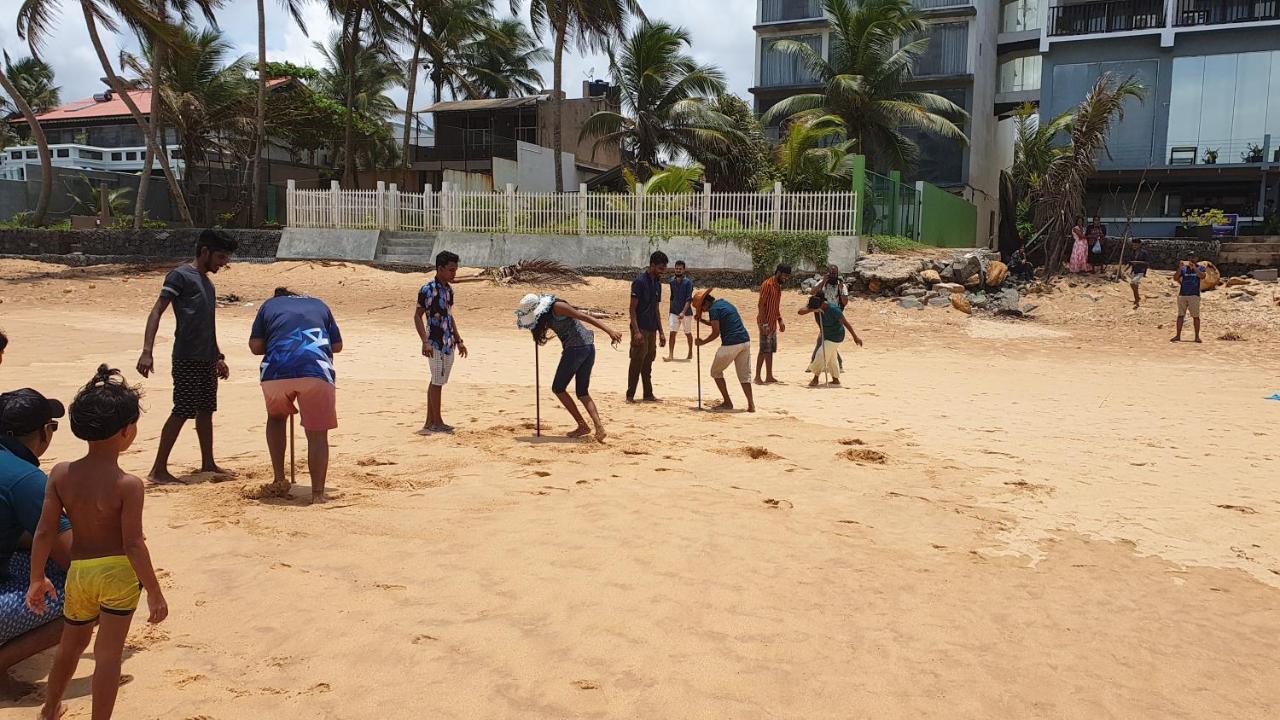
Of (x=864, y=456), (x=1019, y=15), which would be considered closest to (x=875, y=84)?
(x=1019, y=15)

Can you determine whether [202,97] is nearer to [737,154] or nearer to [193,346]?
[737,154]

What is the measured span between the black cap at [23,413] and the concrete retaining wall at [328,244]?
1991cm

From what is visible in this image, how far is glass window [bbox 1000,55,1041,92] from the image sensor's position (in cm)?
3344

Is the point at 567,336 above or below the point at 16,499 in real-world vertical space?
above

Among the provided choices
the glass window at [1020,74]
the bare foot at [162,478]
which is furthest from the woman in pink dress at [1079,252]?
the bare foot at [162,478]

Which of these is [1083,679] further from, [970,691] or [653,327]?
[653,327]

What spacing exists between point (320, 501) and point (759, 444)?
11.7 feet

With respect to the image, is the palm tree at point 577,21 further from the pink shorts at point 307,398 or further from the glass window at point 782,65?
the pink shorts at point 307,398

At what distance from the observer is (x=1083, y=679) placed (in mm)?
3607

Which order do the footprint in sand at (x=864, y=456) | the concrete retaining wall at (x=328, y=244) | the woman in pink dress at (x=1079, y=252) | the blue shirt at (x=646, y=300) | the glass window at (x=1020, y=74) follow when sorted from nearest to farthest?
the footprint in sand at (x=864, y=456), the blue shirt at (x=646, y=300), the woman in pink dress at (x=1079, y=252), the concrete retaining wall at (x=328, y=244), the glass window at (x=1020, y=74)

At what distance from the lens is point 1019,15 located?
32.6m

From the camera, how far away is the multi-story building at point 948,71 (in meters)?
29.5

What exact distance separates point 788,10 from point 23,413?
103 ft

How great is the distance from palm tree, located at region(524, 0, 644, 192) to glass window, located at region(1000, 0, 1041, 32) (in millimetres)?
14787
